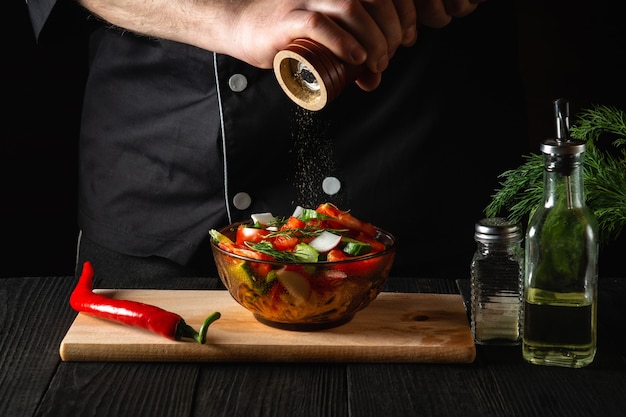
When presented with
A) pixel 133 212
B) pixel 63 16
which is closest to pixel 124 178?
pixel 133 212

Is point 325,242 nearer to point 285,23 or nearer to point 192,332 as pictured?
point 192,332

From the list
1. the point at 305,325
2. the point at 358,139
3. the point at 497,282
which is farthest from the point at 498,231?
the point at 358,139

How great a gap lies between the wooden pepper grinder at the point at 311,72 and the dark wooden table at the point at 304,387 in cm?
39

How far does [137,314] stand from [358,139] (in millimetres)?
706

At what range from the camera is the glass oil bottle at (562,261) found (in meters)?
1.23

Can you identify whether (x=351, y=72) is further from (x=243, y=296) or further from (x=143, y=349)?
(x=143, y=349)

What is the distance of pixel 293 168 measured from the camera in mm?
1903

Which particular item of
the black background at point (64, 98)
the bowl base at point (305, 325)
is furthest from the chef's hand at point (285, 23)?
the black background at point (64, 98)

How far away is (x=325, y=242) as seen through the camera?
133cm

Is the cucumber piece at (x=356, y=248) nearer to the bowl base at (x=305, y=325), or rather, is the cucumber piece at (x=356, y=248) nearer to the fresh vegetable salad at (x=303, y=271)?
the fresh vegetable salad at (x=303, y=271)

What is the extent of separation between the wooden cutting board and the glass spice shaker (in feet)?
0.12

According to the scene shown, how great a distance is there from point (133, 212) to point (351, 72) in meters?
0.80

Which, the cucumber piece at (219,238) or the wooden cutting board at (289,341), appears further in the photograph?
the cucumber piece at (219,238)

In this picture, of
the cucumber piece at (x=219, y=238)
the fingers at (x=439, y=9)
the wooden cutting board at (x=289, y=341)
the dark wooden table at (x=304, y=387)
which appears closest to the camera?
the dark wooden table at (x=304, y=387)
